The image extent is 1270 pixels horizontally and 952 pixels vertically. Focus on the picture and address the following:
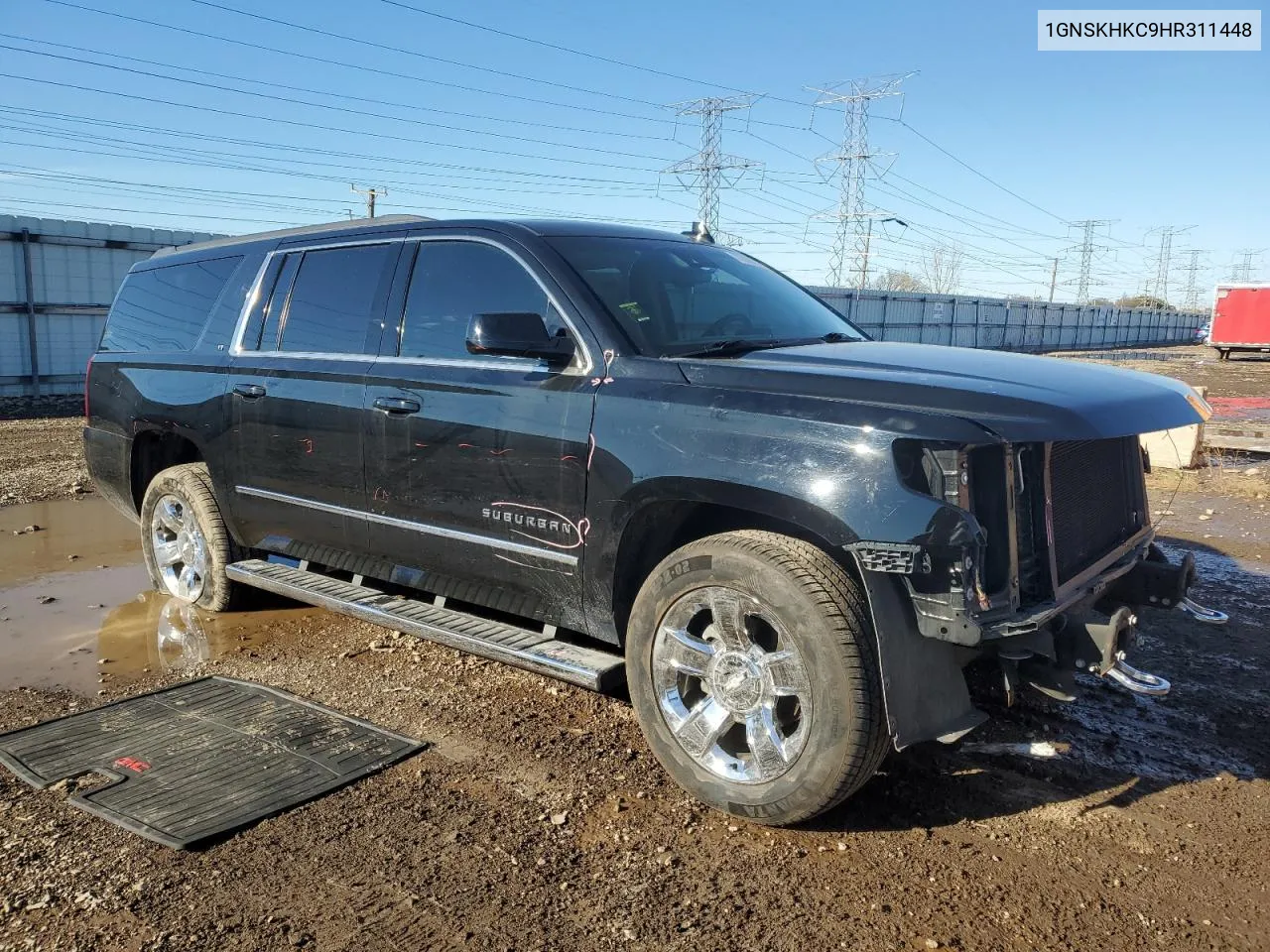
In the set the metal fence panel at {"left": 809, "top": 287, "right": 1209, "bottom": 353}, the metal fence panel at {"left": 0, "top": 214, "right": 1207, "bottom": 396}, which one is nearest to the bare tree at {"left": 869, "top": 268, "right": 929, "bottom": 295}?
the metal fence panel at {"left": 809, "top": 287, "right": 1209, "bottom": 353}

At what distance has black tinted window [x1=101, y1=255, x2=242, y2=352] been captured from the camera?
5375mm

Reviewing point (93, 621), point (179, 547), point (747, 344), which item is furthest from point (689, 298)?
point (93, 621)

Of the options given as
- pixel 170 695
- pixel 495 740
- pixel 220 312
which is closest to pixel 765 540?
pixel 495 740

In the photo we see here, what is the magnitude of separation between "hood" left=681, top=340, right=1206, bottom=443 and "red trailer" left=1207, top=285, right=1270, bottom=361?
37678 millimetres

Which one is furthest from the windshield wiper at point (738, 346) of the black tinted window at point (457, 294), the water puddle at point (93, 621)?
the water puddle at point (93, 621)

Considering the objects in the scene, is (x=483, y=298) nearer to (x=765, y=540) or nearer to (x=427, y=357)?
(x=427, y=357)

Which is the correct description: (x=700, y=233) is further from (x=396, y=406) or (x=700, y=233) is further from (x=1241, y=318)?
(x=1241, y=318)

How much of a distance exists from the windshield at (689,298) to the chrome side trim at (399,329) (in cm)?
16

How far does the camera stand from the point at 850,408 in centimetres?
291

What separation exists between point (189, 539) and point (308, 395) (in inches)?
63.3

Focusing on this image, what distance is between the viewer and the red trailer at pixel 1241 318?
34781 millimetres

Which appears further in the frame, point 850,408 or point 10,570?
point 10,570

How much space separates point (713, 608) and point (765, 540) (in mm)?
291

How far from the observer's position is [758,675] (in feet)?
10.1
